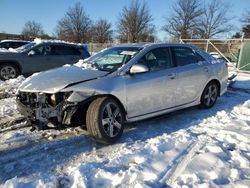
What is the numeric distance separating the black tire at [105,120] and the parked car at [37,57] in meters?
8.18

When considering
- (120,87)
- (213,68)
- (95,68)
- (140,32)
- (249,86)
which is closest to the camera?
(120,87)

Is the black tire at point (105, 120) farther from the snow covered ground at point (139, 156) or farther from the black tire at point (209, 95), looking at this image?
the black tire at point (209, 95)

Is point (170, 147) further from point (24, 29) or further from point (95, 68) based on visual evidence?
point (24, 29)

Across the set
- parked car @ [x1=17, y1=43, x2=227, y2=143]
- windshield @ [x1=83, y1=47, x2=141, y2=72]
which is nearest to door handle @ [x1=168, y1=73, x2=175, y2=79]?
parked car @ [x1=17, y1=43, x2=227, y2=143]

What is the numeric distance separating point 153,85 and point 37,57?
26.4 ft

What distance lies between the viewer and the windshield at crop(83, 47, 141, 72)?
→ 5281 mm

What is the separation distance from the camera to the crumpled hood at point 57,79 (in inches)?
179

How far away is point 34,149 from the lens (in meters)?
4.49

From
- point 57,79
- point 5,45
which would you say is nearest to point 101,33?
point 5,45

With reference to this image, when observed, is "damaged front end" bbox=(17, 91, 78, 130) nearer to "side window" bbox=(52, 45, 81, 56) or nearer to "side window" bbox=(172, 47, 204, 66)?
"side window" bbox=(172, 47, 204, 66)

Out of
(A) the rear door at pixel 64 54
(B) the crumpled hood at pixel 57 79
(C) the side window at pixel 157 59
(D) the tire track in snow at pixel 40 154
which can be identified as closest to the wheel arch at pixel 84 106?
(B) the crumpled hood at pixel 57 79

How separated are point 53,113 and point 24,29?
247 ft

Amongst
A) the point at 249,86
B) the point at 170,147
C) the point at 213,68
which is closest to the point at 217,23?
the point at 249,86

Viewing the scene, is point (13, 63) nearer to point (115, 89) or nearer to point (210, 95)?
point (210, 95)
